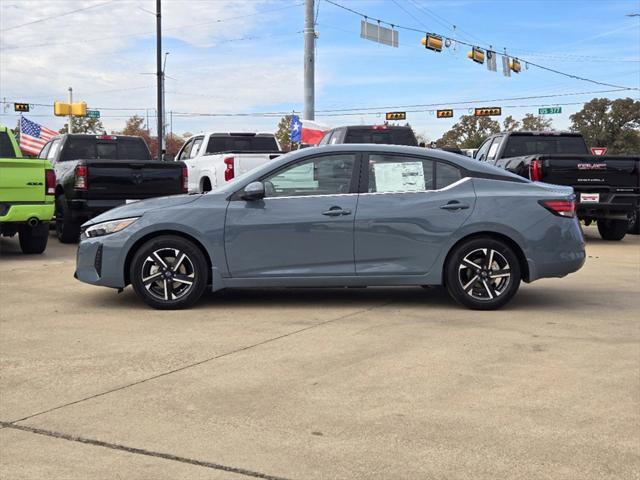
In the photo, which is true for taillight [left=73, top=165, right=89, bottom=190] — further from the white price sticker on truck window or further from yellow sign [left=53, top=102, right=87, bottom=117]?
A: yellow sign [left=53, top=102, right=87, bottom=117]

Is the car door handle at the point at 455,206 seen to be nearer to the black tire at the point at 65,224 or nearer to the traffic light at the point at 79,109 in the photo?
the black tire at the point at 65,224

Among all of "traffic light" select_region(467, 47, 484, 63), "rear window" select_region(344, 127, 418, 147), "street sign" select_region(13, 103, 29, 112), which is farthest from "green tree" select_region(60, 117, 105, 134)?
"rear window" select_region(344, 127, 418, 147)

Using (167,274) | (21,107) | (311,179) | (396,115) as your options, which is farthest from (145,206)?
(396,115)

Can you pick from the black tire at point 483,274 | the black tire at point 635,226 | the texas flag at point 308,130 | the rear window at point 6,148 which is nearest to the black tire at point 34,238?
the rear window at point 6,148

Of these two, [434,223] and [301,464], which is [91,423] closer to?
[301,464]

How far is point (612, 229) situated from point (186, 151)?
32.1 ft

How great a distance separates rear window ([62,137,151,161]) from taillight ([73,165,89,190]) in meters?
2.98

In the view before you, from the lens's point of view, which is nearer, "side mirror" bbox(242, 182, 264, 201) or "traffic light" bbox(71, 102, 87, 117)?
"side mirror" bbox(242, 182, 264, 201)

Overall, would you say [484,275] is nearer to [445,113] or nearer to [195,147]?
[195,147]

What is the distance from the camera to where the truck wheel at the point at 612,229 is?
583 inches

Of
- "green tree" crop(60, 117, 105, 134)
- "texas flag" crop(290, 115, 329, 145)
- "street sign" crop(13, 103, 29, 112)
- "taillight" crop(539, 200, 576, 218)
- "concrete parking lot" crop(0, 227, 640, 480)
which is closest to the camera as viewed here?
"concrete parking lot" crop(0, 227, 640, 480)

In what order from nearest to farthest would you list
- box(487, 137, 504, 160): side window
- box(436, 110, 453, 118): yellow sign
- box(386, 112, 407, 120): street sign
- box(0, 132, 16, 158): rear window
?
box(0, 132, 16, 158): rear window → box(487, 137, 504, 160): side window → box(436, 110, 453, 118): yellow sign → box(386, 112, 407, 120): street sign

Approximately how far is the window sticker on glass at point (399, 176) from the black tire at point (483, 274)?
0.75 meters

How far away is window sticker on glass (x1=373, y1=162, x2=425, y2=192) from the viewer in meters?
7.30
